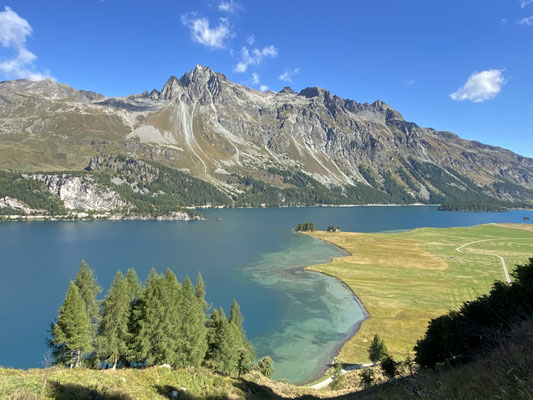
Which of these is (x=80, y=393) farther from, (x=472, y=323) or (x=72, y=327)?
(x=472, y=323)

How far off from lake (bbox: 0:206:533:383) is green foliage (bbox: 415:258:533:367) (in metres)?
21.8

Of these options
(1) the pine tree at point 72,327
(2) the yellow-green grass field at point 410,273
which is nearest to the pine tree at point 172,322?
(1) the pine tree at point 72,327

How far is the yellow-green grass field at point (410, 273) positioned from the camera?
6069cm

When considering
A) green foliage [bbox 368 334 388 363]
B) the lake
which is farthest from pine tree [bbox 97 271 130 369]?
green foliage [bbox 368 334 388 363]

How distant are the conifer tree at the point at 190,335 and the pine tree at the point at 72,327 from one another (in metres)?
10.00

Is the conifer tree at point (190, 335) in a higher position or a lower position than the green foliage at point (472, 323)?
lower

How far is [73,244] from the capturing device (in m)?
138

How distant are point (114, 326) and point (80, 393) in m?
20.9

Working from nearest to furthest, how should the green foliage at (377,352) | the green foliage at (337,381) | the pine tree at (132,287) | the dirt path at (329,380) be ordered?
1. the green foliage at (337,381)
2. the pine tree at (132,287)
3. the dirt path at (329,380)
4. the green foliage at (377,352)

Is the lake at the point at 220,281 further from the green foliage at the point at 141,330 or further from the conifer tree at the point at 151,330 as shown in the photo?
the conifer tree at the point at 151,330

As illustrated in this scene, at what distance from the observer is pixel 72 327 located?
33.5 meters

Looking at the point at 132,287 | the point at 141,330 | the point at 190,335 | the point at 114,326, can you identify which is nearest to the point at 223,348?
the point at 190,335

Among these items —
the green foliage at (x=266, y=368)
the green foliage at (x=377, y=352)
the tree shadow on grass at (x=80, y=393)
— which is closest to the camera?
the tree shadow on grass at (x=80, y=393)

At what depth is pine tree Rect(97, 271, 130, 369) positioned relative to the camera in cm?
3494
